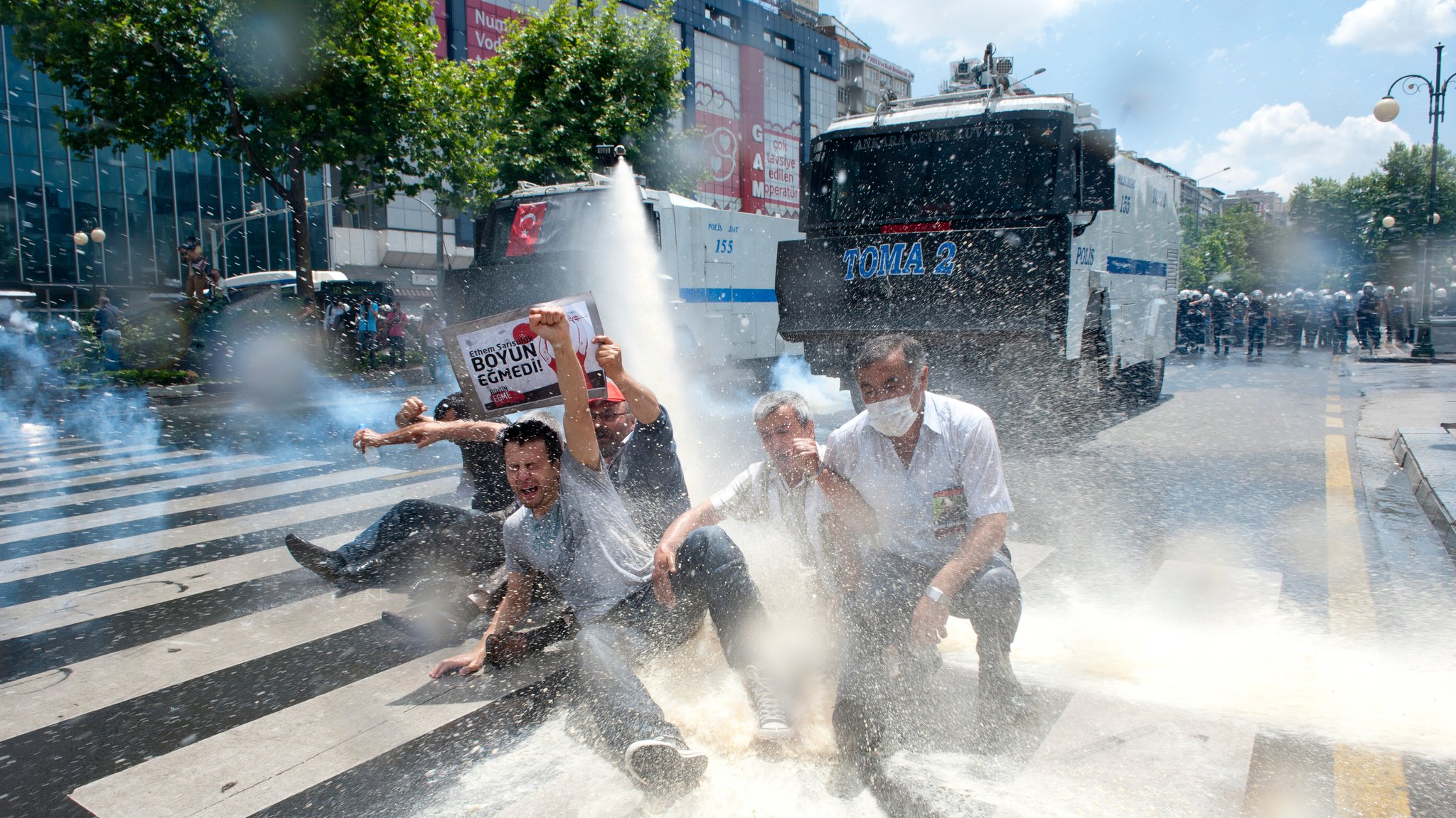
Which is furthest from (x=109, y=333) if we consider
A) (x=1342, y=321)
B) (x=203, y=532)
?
(x=1342, y=321)

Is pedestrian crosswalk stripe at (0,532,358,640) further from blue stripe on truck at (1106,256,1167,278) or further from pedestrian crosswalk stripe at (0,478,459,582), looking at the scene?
blue stripe on truck at (1106,256,1167,278)

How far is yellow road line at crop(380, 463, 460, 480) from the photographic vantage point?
7898 millimetres

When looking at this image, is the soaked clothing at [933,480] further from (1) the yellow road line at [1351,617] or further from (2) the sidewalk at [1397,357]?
(2) the sidewalk at [1397,357]

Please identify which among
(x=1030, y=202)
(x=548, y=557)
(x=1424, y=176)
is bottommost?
(x=548, y=557)

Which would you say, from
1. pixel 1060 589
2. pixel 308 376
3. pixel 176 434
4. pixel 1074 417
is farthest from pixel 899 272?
pixel 308 376

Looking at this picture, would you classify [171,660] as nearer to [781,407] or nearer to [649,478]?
[649,478]

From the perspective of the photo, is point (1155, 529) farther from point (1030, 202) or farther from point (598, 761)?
point (598, 761)

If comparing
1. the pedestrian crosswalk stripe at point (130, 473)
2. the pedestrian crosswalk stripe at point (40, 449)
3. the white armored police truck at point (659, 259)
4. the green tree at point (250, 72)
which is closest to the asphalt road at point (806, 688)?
the pedestrian crosswalk stripe at point (130, 473)

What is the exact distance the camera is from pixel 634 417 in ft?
12.9

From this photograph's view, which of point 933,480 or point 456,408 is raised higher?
point 456,408

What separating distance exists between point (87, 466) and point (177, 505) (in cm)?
270

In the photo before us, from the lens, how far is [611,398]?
390 centimetres

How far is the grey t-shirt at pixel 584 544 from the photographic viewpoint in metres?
3.32

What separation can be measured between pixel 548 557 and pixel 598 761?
74 centimetres
